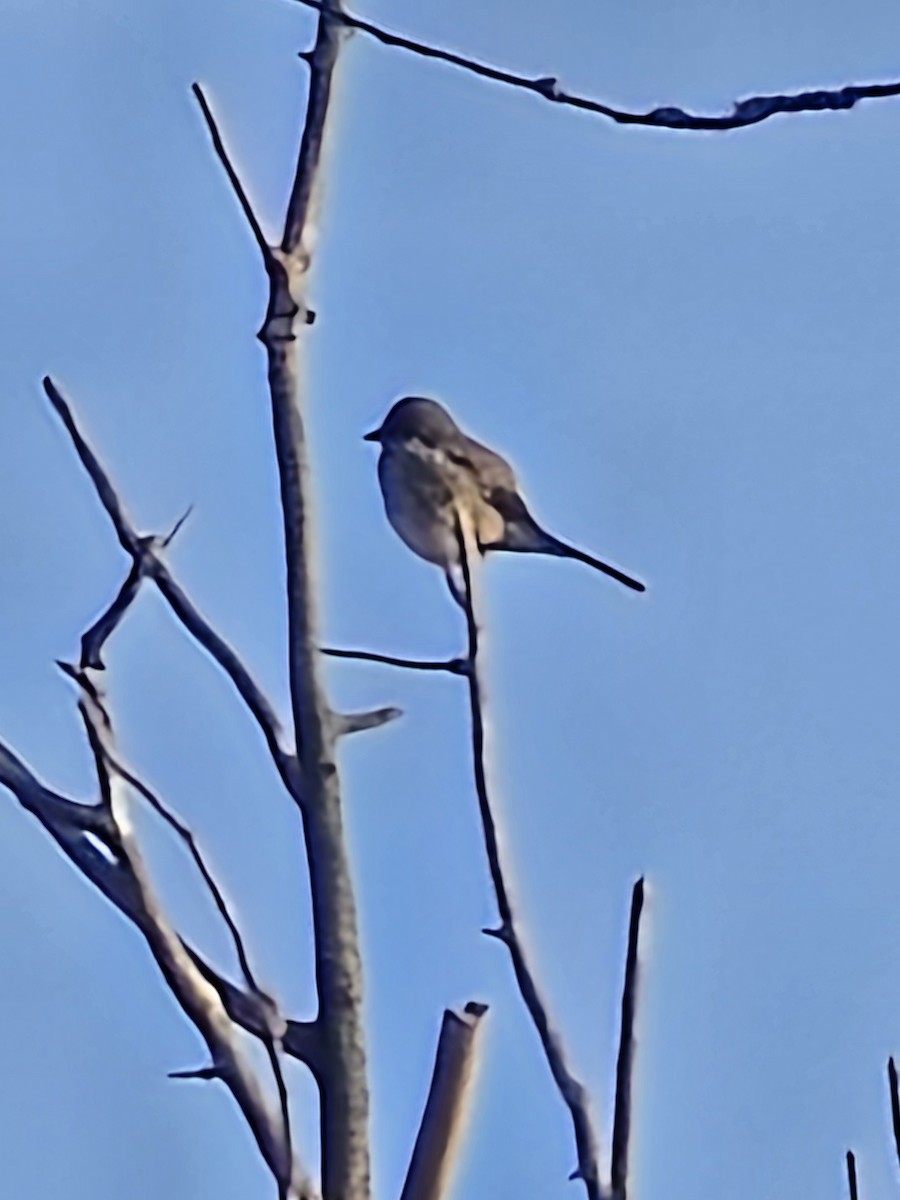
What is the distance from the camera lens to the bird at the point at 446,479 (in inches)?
213

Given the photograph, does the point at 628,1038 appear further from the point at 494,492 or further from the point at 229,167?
the point at 494,492

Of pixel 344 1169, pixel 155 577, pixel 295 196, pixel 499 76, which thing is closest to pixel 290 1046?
pixel 344 1169

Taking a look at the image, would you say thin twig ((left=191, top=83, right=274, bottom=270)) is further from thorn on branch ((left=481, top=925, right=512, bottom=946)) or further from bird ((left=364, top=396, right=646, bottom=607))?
bird ((left=364, top=396, right=646, bottom=607))

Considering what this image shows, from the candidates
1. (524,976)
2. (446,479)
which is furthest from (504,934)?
(446,479)

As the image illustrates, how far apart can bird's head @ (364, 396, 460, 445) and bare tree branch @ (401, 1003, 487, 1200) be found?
3.96 metres

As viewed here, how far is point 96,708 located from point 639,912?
59cm

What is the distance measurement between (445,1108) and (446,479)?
3.85 metres

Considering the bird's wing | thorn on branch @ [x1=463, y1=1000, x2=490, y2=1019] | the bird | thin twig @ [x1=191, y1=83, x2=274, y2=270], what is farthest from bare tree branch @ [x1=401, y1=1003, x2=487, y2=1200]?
the bird's wing

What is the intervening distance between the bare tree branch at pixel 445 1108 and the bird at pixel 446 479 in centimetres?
349

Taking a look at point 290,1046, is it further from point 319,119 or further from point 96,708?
point 319,119

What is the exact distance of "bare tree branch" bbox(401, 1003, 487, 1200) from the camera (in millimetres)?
1671

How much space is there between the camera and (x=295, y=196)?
1873mm

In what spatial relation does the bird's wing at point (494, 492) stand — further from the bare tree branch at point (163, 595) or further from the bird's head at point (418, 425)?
the bare tree branch at point (163, 595)

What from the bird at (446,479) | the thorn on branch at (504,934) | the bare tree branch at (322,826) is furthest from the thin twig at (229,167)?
the bird at (446,479)
